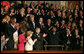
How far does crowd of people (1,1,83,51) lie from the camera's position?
31.1 feet

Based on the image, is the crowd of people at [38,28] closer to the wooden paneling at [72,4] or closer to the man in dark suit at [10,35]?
the man in dark suit at [10,35]

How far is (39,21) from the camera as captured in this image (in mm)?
11195

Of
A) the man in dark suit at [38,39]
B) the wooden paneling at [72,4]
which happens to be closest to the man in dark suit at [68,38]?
the man in dark suit at [38,39]

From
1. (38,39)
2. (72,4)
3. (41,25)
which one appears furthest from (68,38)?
(72,4)

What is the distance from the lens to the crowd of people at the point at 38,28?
949 centimetres

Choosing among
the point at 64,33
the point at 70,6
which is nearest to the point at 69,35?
the point at 64,33

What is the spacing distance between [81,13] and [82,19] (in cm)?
40

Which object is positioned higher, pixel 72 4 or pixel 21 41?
pixel 72 4

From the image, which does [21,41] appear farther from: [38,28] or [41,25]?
[41,25]

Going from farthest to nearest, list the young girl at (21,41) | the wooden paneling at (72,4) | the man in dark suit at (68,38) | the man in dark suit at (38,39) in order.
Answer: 1. the wooden paneling at (72,4)
2. the man in dark suit at (68,38)
3. the man in dark suit at (38,39)
4. the young girl at (21,41)

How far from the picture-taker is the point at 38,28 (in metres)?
Answer: 9.90

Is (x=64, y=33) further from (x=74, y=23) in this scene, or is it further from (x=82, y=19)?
(x=82, y=19)

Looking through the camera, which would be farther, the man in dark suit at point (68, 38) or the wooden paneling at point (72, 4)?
the wooden paneling at point (72, 4)

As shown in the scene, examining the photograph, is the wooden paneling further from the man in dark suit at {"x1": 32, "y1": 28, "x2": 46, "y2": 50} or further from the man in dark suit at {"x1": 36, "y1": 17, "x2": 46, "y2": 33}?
the man in dark suit at {"x1": 32, "y1": 28, "x2": 46, "y2": 50}
